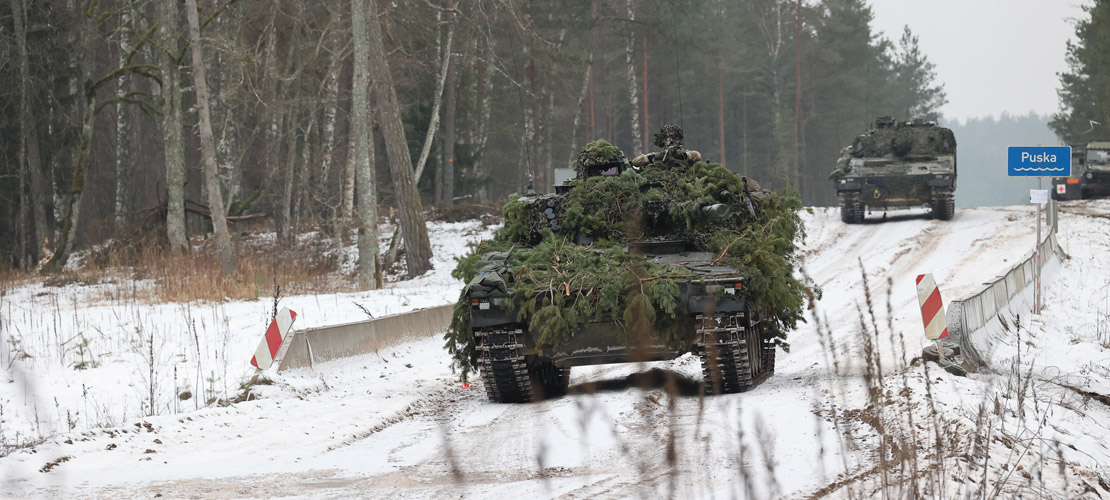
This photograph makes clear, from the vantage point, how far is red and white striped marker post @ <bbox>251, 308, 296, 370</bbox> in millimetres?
10273

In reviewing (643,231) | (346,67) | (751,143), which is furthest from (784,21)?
(643,231)

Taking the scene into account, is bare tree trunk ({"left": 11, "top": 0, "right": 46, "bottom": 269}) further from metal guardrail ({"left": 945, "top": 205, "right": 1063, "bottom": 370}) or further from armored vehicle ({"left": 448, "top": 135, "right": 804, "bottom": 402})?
metal guardrail ({"left": 945, "top": 205, "right": 1063, "bottom": 370})

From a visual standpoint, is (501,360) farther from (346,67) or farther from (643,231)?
(346,67)

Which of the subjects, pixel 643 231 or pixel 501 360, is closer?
pixel 501 360

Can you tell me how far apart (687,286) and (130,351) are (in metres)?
5.79

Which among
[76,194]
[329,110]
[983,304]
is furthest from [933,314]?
[329,110]

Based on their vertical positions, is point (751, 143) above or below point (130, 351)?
above

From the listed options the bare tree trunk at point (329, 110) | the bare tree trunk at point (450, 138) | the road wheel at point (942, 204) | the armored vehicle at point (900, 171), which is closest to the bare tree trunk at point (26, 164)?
the bare tree trunk at point (329, 110)

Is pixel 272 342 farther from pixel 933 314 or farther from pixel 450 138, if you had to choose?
pixel 450 138

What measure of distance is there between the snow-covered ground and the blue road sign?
7.07 feet

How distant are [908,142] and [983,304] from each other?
692 inches

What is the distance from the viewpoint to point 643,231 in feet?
35.5

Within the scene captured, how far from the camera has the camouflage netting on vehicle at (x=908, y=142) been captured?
93.6 feet

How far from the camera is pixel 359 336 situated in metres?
12.2
